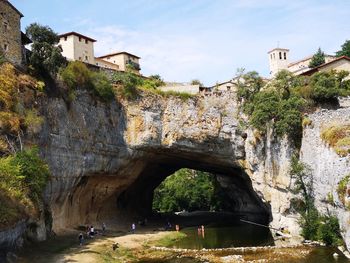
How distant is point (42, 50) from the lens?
1328 inches

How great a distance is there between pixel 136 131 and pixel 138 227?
1072cm

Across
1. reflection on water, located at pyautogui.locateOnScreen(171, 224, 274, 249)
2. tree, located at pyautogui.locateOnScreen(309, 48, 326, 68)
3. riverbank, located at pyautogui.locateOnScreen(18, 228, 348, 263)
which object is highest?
tree, located at pyautogui.locateOnScreen(309, 48, 326, 68)

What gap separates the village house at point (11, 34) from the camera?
3150cm

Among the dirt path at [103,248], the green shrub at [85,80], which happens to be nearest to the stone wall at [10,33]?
the green shrub at [85,80]

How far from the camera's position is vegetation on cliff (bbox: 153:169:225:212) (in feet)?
230

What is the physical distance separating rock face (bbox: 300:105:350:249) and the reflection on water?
215 inches

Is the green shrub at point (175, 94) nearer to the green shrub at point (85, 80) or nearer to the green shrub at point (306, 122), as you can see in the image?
the green shrub at point (85, 80)

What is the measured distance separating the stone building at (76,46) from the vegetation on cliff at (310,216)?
31.1m

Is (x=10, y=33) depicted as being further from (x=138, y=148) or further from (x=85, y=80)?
(x=138, y=148)

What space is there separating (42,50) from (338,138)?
23131 millimetres

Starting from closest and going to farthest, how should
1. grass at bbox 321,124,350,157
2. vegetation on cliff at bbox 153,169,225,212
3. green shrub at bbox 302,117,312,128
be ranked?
grass at bbox 321,124,350,157 < green shrub at bbox 302,117,312,128 < vegetation on cliff at bbox 153,169,225,212

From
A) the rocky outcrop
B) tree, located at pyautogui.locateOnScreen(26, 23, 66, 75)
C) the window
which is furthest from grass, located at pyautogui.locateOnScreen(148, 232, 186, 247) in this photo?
the window

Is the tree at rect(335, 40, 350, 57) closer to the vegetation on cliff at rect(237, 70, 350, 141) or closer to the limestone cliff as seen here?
the vegetation on cliff at rect(237, 70, 350, 141)

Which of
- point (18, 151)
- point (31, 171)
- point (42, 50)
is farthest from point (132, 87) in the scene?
point (31, 171)
